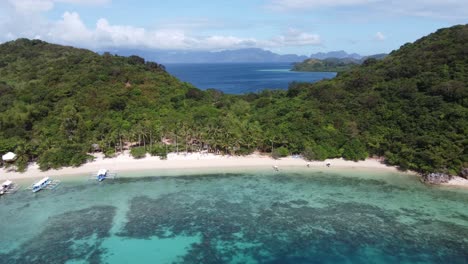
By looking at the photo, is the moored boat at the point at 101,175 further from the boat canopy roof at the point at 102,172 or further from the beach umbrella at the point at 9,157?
the beach umbrella at the point at 9,157

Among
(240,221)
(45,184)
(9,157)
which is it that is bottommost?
(240,221)

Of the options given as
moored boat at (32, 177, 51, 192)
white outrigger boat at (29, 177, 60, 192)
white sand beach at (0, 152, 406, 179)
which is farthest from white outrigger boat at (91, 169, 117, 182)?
moored boat at (32, 177, 51, 192)

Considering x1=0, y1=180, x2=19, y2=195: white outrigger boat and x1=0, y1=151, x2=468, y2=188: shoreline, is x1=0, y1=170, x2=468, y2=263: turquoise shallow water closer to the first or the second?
x1=0, y1=180, x2=19, y2=195: white outrigger boat

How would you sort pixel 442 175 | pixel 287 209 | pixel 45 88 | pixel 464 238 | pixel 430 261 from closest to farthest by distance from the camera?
pixel 430 261
pixel 464 238
pixel 287 209
pixel 442 175
pixel 45 88

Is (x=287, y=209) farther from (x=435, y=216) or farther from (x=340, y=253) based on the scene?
(x=435, y=216)

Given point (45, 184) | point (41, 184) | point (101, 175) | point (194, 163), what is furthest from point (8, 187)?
point (194, 163)

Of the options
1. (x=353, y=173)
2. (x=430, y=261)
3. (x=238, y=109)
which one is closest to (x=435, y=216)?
(x=430, y=261)

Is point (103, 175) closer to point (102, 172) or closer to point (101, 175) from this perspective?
point (101, 175)
